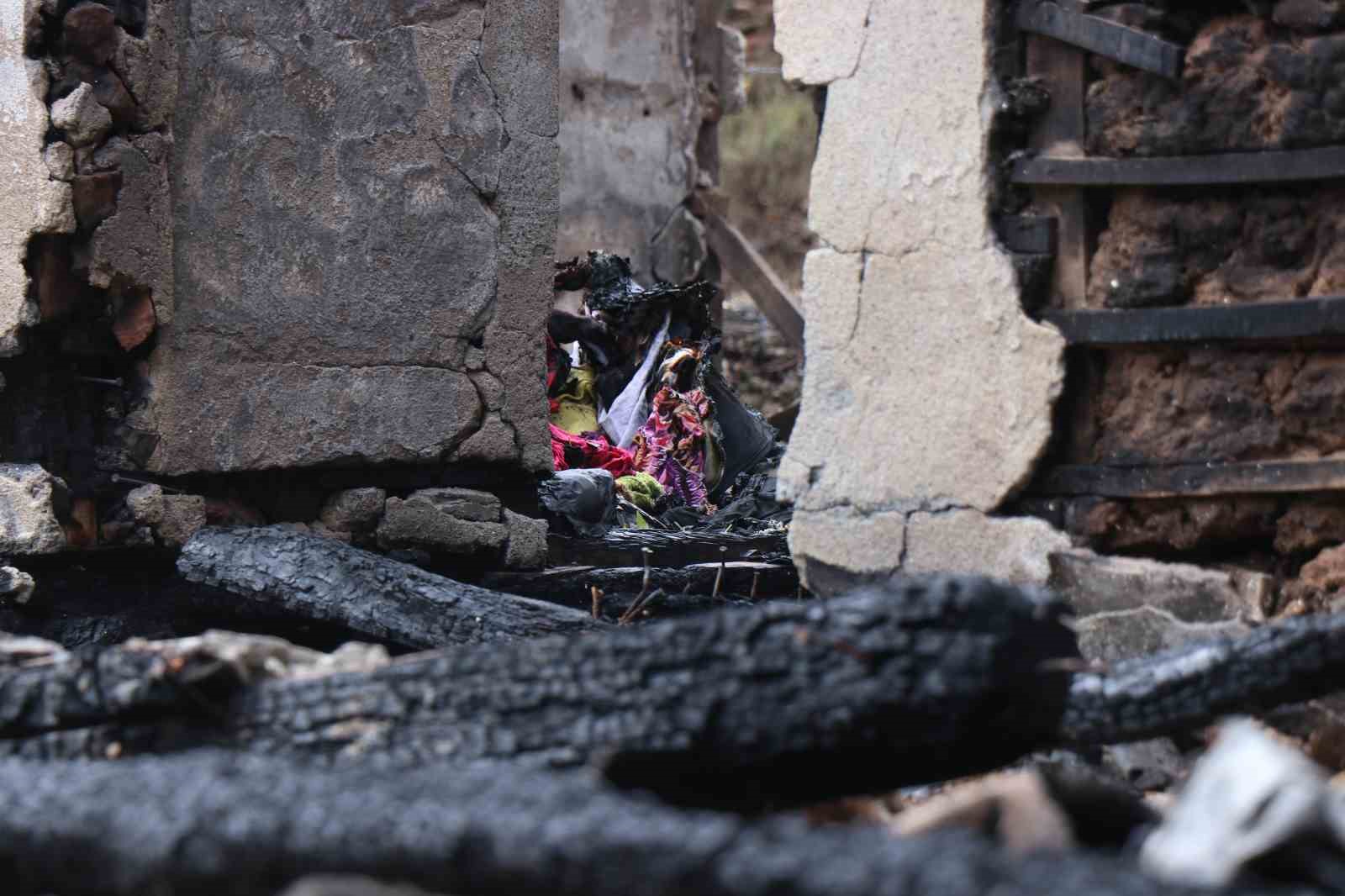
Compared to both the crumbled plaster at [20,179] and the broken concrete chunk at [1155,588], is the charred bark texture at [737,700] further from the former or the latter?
the crumbled plaster at [20,179]

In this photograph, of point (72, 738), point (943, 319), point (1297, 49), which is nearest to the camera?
point (72, 738)

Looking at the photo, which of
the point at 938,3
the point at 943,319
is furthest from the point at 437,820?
the point at 938,3

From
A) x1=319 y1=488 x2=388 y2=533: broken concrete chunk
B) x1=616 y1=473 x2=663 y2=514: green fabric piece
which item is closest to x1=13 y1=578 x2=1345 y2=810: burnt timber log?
x1=319 y1=488 x2=388 y2=533: broken concrete chunk

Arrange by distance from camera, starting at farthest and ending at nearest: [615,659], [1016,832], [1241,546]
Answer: [1241,546] < [615,659] < [1016,832]

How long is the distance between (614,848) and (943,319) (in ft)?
6.75

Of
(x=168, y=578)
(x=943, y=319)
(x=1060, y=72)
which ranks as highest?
(x=1060, y=72)

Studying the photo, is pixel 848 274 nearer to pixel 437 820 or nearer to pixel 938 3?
pixel 938 3

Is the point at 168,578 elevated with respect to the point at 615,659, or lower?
lower

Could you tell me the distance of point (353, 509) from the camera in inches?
195

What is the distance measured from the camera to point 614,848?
2.01m

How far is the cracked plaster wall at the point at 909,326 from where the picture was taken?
372cm

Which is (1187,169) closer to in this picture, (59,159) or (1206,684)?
(1206,684)

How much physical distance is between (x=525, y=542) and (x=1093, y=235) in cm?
213

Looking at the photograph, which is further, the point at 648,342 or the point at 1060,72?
the point at 648,342
